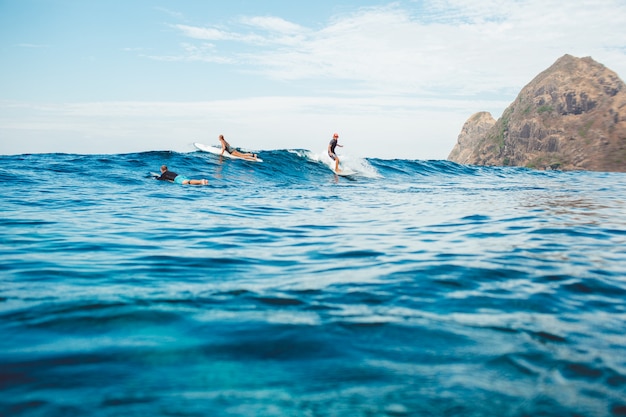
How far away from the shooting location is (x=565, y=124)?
116875 mm

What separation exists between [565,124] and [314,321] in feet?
441

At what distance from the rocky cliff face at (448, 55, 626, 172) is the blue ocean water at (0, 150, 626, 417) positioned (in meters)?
108

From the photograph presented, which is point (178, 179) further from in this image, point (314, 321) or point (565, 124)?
point (565, 124)

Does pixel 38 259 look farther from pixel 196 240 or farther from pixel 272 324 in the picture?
pixel 272 324

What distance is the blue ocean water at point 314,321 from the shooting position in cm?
243

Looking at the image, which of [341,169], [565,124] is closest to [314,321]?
[341,169]

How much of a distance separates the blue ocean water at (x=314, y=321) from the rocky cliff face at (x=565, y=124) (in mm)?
108048

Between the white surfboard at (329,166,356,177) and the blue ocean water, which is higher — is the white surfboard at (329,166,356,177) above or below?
above

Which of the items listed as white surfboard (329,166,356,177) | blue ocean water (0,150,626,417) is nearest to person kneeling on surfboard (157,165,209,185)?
blue ocean water (0,150,626,417)

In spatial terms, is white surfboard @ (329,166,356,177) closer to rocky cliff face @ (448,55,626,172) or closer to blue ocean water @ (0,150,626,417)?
blue ocean water @ (0,150,626,417)

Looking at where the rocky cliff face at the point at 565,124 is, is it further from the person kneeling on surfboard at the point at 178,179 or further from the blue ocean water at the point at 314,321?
A: the blue ocean water at the point at 314,321

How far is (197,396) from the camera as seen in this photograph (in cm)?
243

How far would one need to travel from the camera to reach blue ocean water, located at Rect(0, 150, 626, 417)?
2.43 metres

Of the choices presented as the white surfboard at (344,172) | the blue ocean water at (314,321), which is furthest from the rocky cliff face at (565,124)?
the blue ocean water at (314,321)
